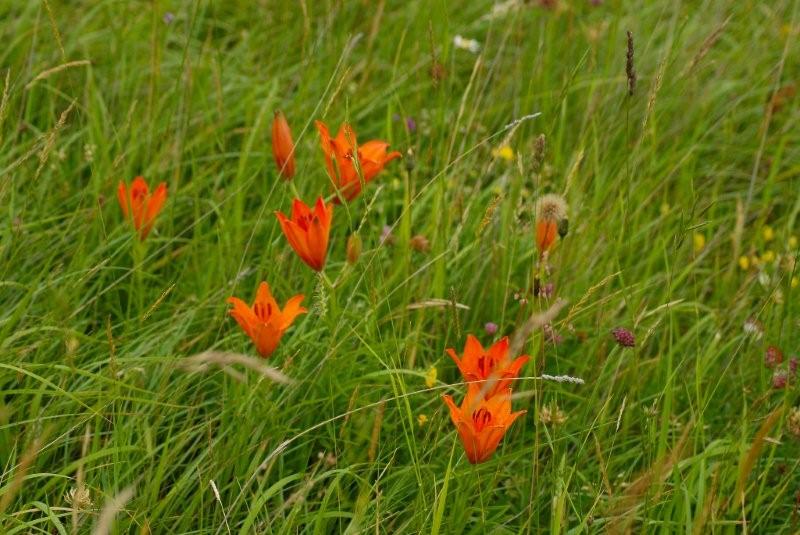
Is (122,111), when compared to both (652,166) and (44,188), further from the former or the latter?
(652,166)

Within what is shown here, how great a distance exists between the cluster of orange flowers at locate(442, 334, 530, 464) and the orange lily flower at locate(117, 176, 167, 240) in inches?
30.1

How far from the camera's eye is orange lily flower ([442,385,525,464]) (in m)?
1.66

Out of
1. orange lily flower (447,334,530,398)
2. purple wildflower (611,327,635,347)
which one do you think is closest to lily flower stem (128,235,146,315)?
orange lily flower (447,334,530,398)

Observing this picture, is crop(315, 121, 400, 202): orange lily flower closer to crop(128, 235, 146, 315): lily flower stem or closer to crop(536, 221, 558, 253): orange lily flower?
crop(536, 221, 558, 253): orange lily flower

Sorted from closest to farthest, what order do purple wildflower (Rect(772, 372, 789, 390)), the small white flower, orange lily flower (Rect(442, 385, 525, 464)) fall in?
orange lily flower (Rect(442, 385, 525, 464)), purple wildflower (Rect(772, 372, 789, 390)), the small white flower

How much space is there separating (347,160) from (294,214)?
0.21 metres

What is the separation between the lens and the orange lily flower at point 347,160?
1.99m

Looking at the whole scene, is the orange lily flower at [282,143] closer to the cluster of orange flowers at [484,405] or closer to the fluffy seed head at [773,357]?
the cluster of orange flowers at [484,405]

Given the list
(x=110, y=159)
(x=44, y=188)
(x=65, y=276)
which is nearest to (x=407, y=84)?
(x=110, y=159)

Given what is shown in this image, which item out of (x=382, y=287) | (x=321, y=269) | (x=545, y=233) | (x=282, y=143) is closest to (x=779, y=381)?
(x=545, y=233)

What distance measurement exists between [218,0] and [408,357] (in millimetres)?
1780

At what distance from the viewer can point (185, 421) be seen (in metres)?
1.96

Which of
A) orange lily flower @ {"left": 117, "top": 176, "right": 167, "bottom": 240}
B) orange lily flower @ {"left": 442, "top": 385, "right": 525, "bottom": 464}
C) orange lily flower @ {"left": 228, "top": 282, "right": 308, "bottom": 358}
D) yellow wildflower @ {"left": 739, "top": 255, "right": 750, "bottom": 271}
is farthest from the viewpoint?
yellow wildflower @ {"left": 739, "top": 255, "right": 750, "bottom": 271}

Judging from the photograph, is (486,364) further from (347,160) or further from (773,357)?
(773,357)
